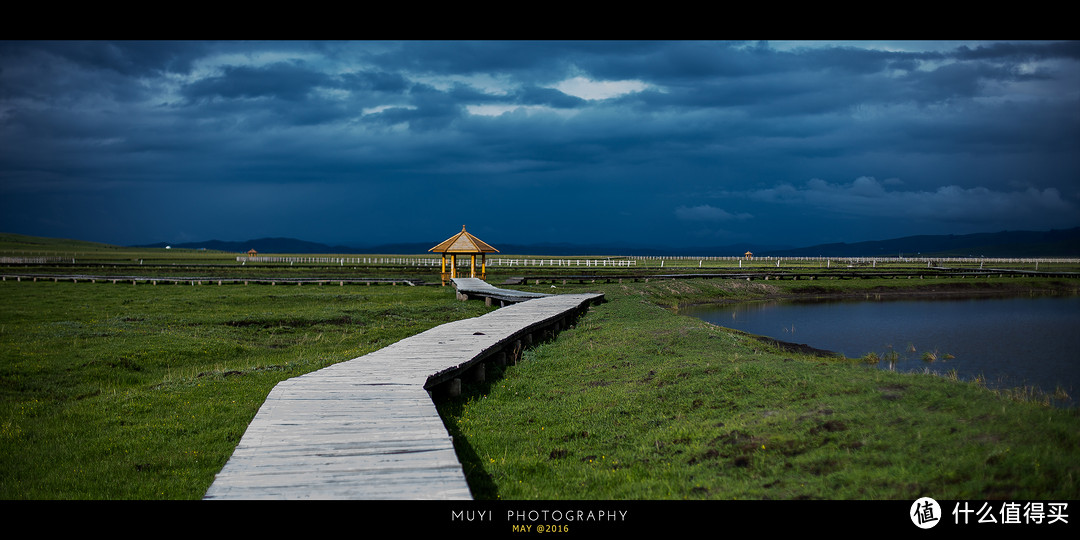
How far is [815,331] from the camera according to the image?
25.3m

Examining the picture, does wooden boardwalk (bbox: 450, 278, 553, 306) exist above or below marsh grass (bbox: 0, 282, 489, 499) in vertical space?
above

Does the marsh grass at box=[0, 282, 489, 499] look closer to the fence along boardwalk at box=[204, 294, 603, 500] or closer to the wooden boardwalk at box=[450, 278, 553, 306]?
the wooden boardwalk at box=[450, 278, 553, 306]

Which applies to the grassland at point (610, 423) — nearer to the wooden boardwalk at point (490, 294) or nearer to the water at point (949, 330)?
the water at point (949, 330)

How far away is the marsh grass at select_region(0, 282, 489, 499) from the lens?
7.75 m

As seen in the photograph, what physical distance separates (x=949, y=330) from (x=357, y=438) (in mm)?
24754

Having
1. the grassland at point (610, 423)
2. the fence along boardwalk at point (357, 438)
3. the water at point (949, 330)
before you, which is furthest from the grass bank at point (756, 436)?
the water at point (949, 330)

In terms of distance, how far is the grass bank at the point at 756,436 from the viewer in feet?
18.9

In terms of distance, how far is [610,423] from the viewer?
9.12 m

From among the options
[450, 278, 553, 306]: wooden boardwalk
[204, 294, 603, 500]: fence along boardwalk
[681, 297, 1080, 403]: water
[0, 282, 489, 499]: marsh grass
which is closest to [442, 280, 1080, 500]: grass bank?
[204, 294, 603, 500]: fence along boardwalk
